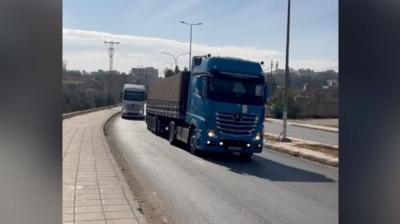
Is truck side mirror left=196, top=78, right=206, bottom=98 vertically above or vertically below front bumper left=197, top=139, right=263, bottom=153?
above

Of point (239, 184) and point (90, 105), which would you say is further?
point (90, 105)

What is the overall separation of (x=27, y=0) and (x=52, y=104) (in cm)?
53

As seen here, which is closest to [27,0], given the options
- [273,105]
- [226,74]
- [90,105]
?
[226,74]

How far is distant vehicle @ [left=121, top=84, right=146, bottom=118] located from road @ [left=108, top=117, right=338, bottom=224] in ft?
94.0

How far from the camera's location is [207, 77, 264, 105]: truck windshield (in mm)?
15789

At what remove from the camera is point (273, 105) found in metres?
63.8

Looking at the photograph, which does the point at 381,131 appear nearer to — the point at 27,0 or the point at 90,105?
the point at 27,0

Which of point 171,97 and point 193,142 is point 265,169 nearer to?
point 193,142

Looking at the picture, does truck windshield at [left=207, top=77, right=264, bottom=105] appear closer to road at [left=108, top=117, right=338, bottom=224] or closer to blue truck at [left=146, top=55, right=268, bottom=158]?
blue truck at [left=146, top=55, right=268, bottom=158]

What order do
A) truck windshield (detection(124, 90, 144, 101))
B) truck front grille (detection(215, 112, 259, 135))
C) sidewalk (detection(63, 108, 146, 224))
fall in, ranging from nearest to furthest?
sidewalk (detection(63, 108, 146, 224))
truck front grille (detection(215, 112, 259, 135))
truck windshield (detection(124, 90, 144, 101))

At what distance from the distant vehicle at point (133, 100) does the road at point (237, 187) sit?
28652 mm

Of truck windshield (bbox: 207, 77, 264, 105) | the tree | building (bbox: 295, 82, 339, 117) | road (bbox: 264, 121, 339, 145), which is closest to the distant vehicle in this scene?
road (bbox: 264, 121, 339, 145)

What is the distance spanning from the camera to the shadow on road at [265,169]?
12.5 metres

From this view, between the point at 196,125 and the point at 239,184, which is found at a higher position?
the point at 196,125
